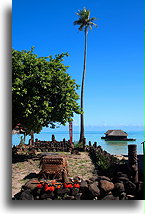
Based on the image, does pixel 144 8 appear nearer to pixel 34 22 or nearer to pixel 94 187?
pixel 34 22

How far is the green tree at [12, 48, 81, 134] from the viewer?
9062 millimetres

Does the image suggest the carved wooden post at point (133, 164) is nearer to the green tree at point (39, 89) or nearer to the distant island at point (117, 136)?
the green tree at point (39, 89)

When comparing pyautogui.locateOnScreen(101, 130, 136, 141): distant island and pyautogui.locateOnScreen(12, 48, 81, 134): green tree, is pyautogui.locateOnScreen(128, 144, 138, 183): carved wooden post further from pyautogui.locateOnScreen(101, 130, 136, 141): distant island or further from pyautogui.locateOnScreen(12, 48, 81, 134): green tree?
pyautogui.locateOnScreen(101, 130, 136, 141): distant island

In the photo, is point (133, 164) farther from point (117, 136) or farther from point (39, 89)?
point (117, 136)

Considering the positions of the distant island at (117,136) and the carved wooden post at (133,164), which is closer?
the carved wooden post at (133,164)

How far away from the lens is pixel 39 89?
9.48 meters

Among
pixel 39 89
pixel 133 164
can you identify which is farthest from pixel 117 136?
pixel 133 164

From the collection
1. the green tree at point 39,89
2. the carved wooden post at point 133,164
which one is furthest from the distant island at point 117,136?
the carved wooden post at point 133,164

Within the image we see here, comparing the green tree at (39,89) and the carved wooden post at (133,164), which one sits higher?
the green tree at (39,89)

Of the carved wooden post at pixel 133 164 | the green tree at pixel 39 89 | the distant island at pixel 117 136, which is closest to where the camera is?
the carved wooden post at pixel 133 164

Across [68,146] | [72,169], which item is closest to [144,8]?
[72,169]

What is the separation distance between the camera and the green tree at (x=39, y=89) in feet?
29.7

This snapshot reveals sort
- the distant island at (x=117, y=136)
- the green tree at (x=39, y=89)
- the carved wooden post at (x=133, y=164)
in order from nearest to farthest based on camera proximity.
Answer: the carved wooden post at (x=133, y=164), the green tree at (x=39, y=89), the distant island at (x=117, y=136)

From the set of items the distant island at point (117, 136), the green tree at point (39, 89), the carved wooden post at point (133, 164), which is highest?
the green tree at point (39, 89)
